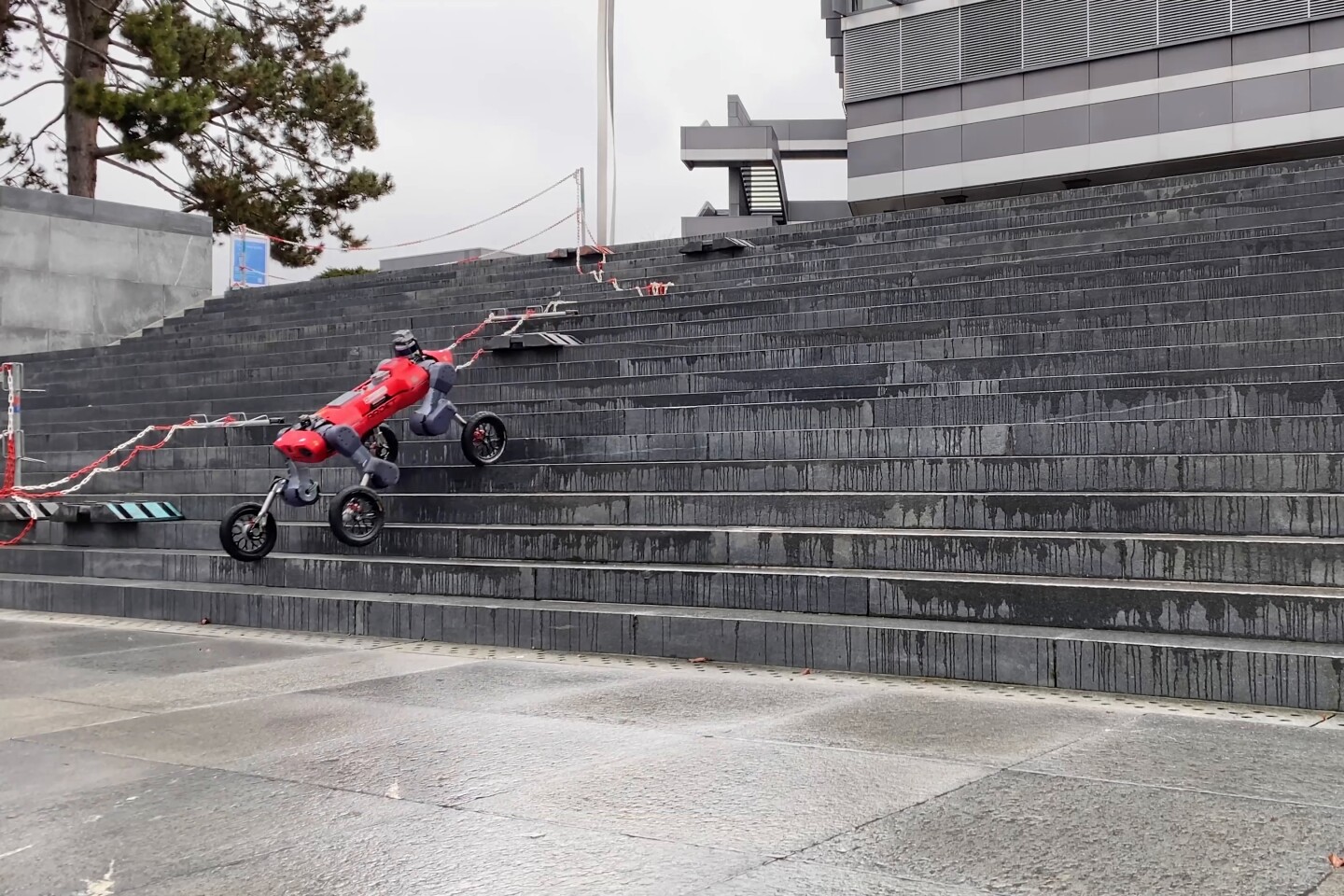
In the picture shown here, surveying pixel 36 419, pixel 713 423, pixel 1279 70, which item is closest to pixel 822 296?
pixel 713 423

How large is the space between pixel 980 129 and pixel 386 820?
1018 inches

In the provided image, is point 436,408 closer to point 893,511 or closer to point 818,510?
point 818,510

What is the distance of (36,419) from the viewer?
15180 millimetres

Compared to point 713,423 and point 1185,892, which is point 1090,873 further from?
point 713,423

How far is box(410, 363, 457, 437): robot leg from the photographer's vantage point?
896 centimetres

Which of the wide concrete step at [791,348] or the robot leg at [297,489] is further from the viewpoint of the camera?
the wide concrete step at [791,348]

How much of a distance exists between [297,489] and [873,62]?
2336 centimetres

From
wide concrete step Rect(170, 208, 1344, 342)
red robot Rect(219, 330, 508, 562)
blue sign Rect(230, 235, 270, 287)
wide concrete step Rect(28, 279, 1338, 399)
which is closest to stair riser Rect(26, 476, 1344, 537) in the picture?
red robot Rect(219, 330, 508, 562)

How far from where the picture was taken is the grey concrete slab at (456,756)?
4172mm

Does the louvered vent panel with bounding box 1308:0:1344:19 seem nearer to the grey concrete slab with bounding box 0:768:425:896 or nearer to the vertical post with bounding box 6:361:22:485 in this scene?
the vertical post with bounding box 6:361:22:485

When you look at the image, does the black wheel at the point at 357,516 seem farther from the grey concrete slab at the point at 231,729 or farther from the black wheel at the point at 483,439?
the grey concrete slab at the point at 231,729

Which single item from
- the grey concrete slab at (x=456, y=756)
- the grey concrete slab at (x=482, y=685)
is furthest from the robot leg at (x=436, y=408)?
the grey concrete slab at (x=456, y=756)

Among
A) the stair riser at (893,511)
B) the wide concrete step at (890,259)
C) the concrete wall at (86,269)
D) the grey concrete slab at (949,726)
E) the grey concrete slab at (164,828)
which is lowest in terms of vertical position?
the grey concrete slab at (164,828)

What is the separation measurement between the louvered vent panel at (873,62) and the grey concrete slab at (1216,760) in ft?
83.8
